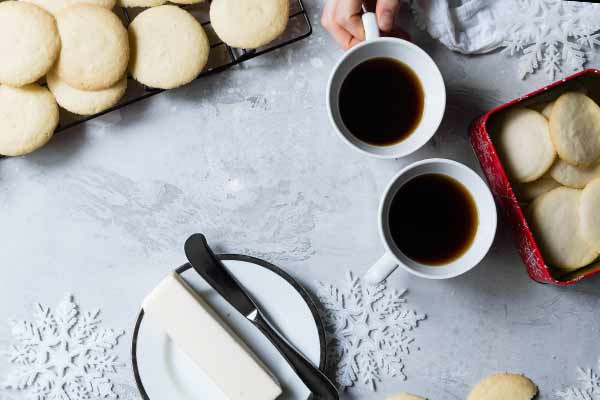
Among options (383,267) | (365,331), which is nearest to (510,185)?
(383,267)

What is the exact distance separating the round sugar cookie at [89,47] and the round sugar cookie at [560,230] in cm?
77

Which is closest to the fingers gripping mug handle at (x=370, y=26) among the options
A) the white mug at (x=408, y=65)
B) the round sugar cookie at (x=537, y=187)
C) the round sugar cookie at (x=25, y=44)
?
the white mug at (x=408, y=65)

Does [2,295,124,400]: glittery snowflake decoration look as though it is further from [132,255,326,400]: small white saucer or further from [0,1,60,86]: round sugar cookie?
[0,1,60,86]: round sugar cookie

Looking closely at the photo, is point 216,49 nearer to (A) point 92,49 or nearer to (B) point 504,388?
(A) point 92,49

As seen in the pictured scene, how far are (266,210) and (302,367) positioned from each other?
29 cm

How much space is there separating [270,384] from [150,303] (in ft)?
0.81

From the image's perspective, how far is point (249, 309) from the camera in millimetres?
1113

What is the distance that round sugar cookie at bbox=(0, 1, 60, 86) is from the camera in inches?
40.7

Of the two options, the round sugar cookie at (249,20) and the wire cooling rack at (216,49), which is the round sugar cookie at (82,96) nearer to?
the wire cooling rack at (216,49)

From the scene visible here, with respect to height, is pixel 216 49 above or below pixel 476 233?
above

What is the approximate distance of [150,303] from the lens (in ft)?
3.55

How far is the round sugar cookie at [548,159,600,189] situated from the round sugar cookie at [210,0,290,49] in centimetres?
55

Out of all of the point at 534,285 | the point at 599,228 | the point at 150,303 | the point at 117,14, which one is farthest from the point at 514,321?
the point at 117,14

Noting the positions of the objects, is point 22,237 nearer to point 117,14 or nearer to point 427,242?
point 117,14
